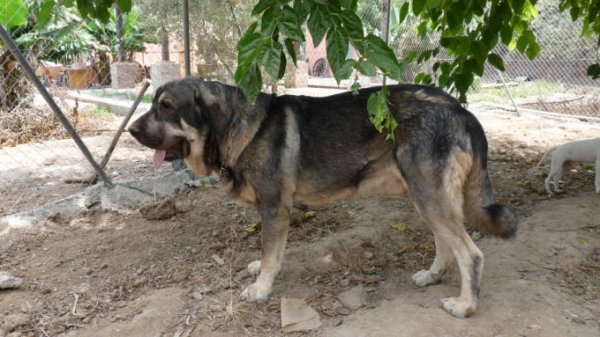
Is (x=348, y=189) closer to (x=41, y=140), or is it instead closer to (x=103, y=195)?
(x=103, y=195)

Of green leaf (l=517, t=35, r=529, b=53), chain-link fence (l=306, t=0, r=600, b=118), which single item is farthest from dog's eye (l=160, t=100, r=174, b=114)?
chain-link fence (l=306, t=0, r=600, b=118)

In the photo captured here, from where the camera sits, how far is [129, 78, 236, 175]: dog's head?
339 centimetres

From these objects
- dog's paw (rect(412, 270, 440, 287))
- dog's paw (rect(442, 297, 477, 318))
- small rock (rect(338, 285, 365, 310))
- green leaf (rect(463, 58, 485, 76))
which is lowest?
small rock (rect(338, 285, 365, 310))

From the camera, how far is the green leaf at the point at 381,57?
221 cm

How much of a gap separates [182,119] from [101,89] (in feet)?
38.0

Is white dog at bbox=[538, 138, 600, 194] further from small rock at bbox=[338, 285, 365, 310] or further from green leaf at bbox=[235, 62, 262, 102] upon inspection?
green leaf at bbox=[235, 62, 262, 102]

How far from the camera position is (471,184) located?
3262 millimetres

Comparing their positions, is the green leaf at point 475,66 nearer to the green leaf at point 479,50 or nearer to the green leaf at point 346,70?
the green leaf at point 479,50

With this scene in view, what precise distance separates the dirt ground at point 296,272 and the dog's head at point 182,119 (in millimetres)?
1041

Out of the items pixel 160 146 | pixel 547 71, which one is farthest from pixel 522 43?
pixel 547 71

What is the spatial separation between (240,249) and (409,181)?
5.70ft

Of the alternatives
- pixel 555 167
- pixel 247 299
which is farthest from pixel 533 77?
pixel 247 299

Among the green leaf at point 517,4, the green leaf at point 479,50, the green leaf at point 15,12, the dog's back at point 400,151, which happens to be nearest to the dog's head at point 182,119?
the dog's back at point 400,151

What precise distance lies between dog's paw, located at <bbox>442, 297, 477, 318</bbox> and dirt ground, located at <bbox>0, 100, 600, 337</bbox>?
0.22 ft
